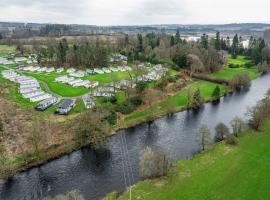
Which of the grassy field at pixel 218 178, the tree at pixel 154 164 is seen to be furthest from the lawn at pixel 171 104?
the tree at pixel 154 164

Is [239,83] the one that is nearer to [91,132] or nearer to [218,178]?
[218,178]

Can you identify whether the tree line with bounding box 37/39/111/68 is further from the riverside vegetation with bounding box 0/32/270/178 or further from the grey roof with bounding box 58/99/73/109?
the grey roof with bounding box 58/99/73/109

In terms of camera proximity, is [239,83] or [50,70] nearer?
[239,83]

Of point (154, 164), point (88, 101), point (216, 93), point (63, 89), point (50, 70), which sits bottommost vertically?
point (154, 164)

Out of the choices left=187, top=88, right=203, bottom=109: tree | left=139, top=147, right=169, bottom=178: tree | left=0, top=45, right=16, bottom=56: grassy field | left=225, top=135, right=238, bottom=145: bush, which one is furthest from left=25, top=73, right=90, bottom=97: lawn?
left=0, top=45, right=16, bottom=56: grassy field

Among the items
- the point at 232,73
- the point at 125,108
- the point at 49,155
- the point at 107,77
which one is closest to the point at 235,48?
the point at 232,73

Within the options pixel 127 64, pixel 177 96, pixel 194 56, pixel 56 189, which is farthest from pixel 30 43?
pixel 56 189
